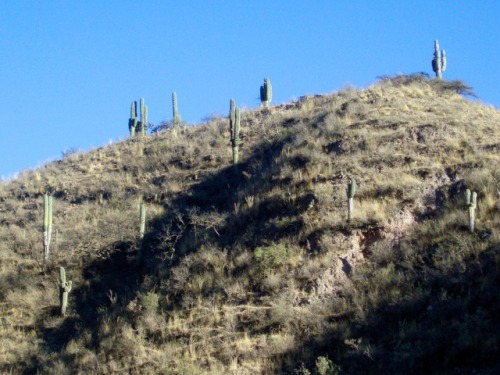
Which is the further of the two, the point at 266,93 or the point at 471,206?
the point at 266,93

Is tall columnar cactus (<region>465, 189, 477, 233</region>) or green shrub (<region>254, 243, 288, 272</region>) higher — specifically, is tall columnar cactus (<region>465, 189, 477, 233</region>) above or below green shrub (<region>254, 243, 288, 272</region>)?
above

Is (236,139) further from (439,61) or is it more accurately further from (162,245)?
(439,61)

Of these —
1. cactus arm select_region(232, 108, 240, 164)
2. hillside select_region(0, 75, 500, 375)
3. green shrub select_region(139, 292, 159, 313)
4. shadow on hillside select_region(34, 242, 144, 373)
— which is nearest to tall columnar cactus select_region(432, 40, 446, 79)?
hillside select_region(0, 75, 500, 375)

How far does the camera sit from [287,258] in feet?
67.7

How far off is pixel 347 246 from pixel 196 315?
4406 millimetres

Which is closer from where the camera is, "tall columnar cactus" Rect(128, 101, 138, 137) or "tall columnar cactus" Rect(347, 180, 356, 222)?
"tall columnar cactus" Rect(347, 180, 356, 222)

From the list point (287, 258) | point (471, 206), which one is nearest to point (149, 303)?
point (287, 258)

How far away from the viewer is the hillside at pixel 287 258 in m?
17.5

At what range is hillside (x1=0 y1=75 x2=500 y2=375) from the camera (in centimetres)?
1747

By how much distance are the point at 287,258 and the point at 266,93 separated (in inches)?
783

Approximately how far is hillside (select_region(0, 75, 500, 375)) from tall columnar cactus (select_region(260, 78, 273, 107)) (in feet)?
23.6

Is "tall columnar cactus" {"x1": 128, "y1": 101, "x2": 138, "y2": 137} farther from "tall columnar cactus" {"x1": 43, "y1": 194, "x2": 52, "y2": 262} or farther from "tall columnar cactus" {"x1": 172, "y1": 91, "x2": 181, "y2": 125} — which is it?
"tall columnar cactus" {"x1": 43, "y1": 194, "x2": 52, "y2": 262}

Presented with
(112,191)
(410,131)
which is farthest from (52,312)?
(410,131)

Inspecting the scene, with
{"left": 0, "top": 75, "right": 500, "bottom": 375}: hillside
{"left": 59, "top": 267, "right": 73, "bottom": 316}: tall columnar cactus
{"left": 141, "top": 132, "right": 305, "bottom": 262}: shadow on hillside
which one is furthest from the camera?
{"left": 141, "top": 132, "right": 305, "bottom": 262}: shadow on hillside
